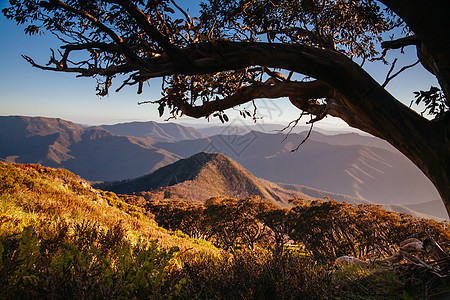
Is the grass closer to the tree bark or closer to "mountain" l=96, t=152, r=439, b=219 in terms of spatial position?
the tree bark

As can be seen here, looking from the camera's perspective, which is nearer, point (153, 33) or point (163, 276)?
Result: point (163, 276)

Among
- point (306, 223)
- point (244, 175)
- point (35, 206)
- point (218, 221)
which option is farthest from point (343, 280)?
point (244, 175)

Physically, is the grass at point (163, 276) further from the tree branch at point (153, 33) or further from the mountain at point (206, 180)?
the mountain at point (206, 180)

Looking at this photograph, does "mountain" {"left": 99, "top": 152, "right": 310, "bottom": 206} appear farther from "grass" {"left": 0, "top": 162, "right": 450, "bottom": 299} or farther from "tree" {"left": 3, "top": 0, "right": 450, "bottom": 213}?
"grass" {"left": 0, "top": 162, "right": 450, "bottom": 299}

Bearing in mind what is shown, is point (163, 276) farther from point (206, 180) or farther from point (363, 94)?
point (206, 180)

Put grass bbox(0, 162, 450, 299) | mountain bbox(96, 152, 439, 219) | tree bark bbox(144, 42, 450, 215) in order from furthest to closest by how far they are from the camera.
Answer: mountain bbox(96, 152, 439, 219) < tree bark bbox(144, 42, 450, 215) < grass bbox(0, 162, 450, 299)

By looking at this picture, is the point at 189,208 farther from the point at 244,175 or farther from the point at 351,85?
the point at 244,175

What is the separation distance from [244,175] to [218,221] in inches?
4873

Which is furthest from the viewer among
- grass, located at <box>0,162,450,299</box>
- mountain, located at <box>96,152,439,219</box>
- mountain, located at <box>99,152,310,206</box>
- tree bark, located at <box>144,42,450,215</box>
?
mountain, located at <box>99,152,310,206</box>

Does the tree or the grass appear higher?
the tree

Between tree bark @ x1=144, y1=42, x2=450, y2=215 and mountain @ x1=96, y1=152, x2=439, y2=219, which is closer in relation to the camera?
tree bark @ x1=144, y1=42, x2=450, y2=215

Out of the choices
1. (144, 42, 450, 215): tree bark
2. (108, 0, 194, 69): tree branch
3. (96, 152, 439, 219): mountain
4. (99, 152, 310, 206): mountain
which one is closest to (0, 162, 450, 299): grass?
(144, 42, 450, 215): tree bark

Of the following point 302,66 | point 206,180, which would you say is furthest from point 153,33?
point 206,180

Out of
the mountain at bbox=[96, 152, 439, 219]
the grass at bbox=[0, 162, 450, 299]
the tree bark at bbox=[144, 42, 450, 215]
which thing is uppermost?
the tree bark at bbox=[144, 42, 450, 215]
